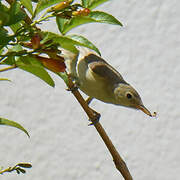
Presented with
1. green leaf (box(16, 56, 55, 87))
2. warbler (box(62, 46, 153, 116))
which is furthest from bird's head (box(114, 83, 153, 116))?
green leaf (box(16, 56, 55, 87))

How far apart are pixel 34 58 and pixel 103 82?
69 cm

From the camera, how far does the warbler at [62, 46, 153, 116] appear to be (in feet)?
2.92

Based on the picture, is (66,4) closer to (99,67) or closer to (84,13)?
(84,13)

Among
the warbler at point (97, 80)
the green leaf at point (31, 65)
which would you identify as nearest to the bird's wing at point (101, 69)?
the warbler at point (97, 80)

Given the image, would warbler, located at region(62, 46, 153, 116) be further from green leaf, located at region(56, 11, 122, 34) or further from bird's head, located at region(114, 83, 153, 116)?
green leaf, located at region(56, 11, 122, 34)

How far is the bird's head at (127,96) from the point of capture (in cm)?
92

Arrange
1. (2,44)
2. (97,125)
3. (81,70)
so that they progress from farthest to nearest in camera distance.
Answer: (81,70), (97,125), (2,44)

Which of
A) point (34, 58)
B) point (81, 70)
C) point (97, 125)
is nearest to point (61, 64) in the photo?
point (34, 58)

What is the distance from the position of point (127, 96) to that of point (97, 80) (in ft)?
0.29

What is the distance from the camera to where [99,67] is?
92cm

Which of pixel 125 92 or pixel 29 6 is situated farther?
pixel 125 92

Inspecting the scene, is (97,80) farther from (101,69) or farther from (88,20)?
(88,20)

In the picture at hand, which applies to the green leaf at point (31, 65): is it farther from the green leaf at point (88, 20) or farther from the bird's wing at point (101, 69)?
the bird's wing at point (101, 69)

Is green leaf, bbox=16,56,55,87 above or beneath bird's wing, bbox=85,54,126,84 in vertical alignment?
beneath
